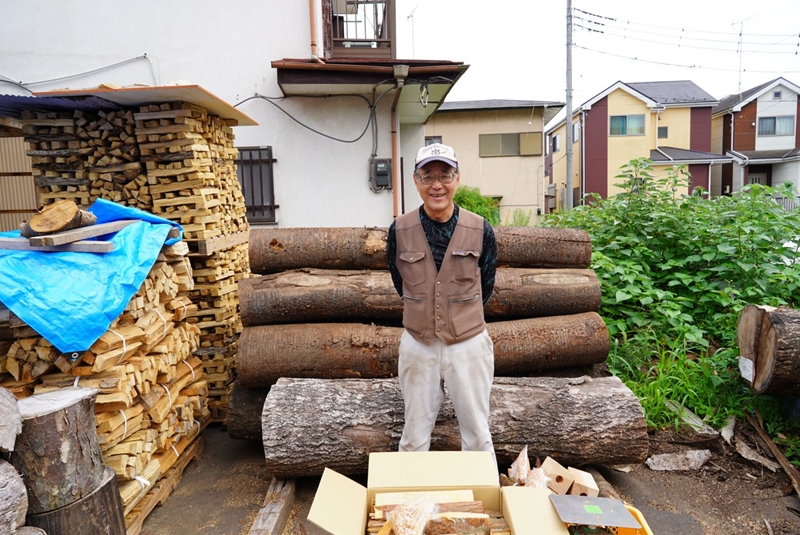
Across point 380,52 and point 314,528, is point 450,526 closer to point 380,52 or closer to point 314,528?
point 314,528

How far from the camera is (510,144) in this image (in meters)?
20.1

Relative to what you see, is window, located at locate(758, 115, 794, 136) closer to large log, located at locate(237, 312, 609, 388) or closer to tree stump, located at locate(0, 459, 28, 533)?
large log, located at locate(237, 312, 609, 388)

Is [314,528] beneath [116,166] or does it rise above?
beneath

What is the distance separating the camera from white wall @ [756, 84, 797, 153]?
26281 mm

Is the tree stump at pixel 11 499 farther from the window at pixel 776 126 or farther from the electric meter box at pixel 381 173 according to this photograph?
the window at pixel 776 126

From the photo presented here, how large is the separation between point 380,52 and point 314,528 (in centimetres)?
782

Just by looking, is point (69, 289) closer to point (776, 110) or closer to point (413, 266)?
point (413, 266)

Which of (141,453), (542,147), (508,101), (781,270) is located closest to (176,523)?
(141,453)

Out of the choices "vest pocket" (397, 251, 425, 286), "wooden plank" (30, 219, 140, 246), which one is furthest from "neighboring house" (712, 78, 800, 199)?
"wooden plank" (30, 219, 140, 246)

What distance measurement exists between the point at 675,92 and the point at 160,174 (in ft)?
89.4

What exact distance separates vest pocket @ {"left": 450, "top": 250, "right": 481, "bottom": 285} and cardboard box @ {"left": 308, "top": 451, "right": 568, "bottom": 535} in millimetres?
984

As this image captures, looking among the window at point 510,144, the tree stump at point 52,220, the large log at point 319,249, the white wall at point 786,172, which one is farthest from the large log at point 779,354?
the white wall at point 786,172

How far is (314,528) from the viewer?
340cm

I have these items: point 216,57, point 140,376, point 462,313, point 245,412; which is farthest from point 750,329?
point 216,57
